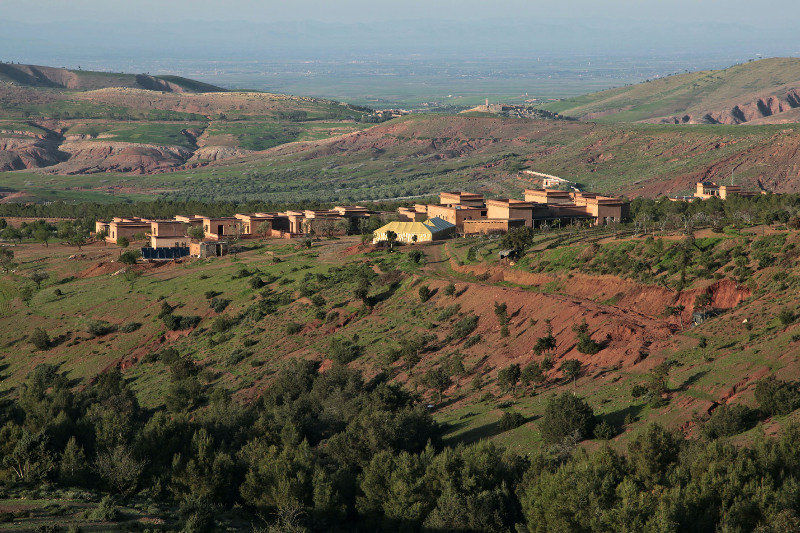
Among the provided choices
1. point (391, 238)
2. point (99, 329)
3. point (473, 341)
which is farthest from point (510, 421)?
point (391, 238)

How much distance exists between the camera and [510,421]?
3872 cm

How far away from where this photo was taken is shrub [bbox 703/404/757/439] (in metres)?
33.4

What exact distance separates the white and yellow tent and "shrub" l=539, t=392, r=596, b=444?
133ft

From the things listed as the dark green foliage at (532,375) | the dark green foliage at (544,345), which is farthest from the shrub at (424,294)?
the dark green foliage at (532,375)

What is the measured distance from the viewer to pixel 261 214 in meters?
95.4

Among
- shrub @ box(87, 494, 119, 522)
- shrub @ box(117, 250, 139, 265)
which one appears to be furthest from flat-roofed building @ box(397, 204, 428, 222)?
shrub @ box(87, 494, 119, 522)

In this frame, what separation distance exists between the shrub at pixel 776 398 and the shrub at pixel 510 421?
8924mm

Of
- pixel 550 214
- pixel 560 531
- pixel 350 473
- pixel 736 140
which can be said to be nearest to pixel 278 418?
pixel 350 473

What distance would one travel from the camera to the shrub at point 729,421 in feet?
110

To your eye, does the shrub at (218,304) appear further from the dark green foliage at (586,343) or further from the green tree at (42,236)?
the green tree at (42,236)

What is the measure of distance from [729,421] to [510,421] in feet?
28.0

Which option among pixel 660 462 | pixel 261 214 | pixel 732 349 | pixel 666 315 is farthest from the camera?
pixel 261 214

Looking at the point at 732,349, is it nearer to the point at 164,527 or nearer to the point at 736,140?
the point at 164,527

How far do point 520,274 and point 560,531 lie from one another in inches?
1176
